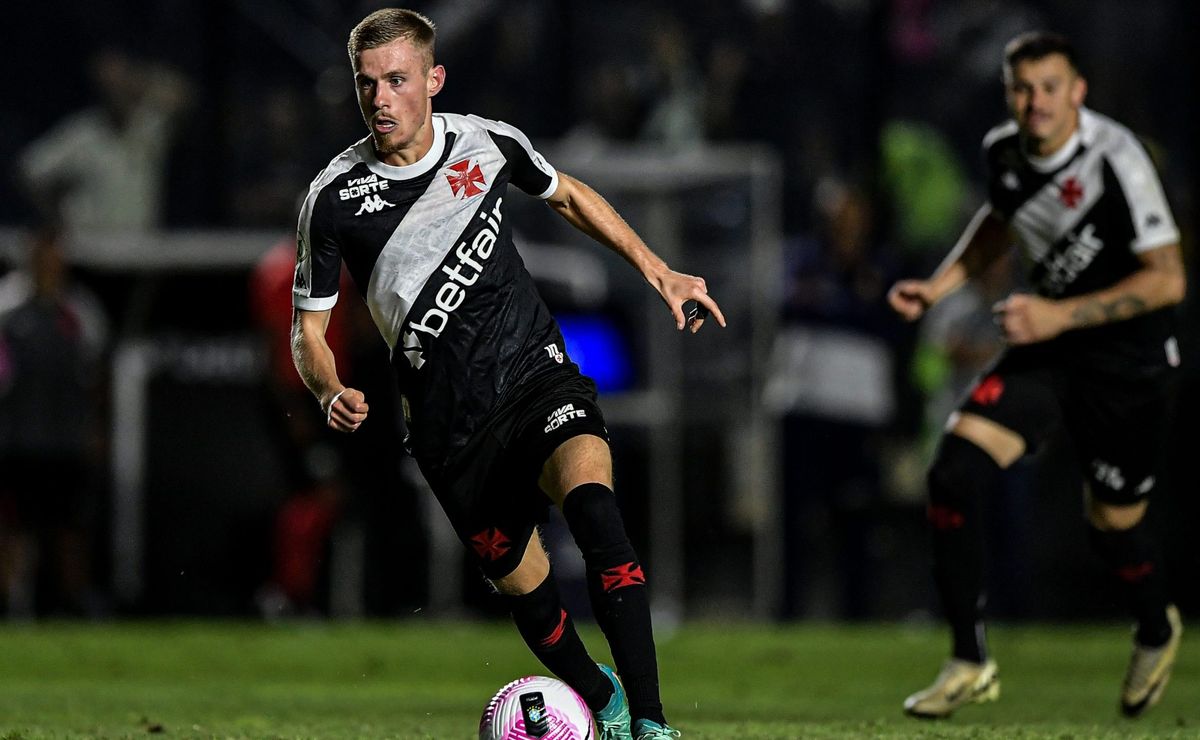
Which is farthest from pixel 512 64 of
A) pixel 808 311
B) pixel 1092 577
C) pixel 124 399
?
pixel 1092 577

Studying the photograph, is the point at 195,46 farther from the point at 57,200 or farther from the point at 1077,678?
the point at 1077,678

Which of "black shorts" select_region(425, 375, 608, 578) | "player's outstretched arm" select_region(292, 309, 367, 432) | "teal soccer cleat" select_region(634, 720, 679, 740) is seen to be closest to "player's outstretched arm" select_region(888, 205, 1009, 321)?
"black shorts" select_region(425, 375, 608, 578)

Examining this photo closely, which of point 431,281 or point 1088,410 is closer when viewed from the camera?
point 431,281

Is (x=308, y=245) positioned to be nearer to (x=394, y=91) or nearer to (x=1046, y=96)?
(x=394, y=91)

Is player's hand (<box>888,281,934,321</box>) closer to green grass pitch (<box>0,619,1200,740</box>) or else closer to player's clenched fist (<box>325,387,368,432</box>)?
green grass pitch (<box>0,619,1200,740</box>)

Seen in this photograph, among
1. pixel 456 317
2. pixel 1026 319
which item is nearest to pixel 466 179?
pixel 456 317

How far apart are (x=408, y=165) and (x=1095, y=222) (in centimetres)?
320

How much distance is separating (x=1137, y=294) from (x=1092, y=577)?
24.3 feet

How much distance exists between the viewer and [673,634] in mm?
15102

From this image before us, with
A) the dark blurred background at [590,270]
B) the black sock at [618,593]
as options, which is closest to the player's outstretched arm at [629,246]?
the black sock at [618,593]

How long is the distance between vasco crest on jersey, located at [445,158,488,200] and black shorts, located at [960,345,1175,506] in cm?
259

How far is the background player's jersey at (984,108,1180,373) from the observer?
847 centimetres

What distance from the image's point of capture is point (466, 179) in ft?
23.1

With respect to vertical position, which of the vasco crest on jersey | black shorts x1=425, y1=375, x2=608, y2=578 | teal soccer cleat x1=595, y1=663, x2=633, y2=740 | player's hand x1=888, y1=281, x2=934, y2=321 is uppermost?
the vasco crest on jersey
